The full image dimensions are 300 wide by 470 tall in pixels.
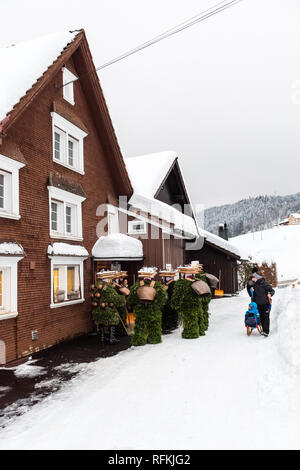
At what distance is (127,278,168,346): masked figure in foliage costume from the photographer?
31.4 ft

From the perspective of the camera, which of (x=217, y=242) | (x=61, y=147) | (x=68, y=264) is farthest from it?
(x=217, y=242)

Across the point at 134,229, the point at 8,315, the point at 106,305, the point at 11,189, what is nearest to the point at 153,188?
the point at 134,229

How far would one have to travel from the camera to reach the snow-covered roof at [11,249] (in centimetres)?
817

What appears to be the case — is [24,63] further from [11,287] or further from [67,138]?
[11,287]

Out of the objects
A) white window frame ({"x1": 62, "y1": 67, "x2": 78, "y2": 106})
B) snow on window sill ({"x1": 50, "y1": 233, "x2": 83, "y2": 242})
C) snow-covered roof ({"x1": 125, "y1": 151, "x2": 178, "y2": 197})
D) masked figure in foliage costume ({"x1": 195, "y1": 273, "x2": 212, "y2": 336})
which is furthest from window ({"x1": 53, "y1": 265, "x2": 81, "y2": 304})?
white window frame ({"x1": 62, "y1": 67, "x2": 78, "y2": 106})

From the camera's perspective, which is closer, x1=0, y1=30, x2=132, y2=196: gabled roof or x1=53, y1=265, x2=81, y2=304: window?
x1=0, y1=30, x2=132, y2=196: gabled roof

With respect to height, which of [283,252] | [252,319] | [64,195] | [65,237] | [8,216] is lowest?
[252,319]

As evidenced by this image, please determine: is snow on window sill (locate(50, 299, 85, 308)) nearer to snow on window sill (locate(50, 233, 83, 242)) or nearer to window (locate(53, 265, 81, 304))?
window (locate(53, 265, 81, 304))

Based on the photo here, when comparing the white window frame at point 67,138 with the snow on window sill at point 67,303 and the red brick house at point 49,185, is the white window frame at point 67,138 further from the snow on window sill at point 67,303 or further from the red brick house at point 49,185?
the snow on window sill at point 67,303

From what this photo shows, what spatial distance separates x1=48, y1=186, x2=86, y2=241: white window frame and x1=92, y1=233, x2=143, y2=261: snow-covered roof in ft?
3.01

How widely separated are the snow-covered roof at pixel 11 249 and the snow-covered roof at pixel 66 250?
131 centimetres

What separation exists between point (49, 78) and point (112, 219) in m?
6.01

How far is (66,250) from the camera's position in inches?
425

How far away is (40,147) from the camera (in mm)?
10148
